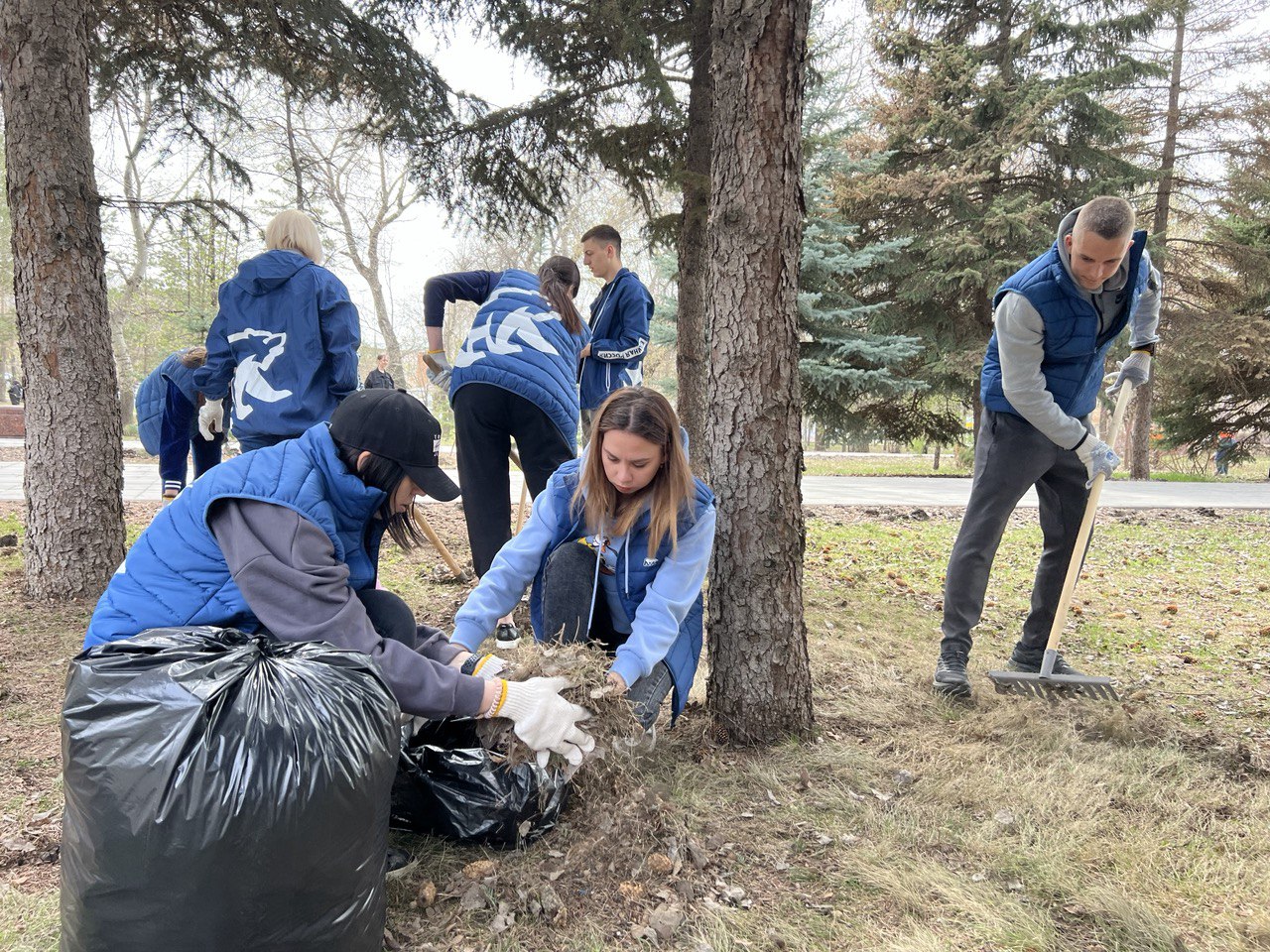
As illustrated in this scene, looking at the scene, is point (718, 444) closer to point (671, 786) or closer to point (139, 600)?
point (671, 786)

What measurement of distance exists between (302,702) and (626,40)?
13.9ft

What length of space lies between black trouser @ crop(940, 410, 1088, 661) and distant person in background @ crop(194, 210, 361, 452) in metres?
2.49

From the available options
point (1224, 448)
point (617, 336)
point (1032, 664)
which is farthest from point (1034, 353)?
point (1224, 448)

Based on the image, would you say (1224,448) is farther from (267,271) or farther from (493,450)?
(267,271)

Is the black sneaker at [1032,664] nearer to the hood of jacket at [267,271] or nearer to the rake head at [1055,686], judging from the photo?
the rake head at [1055,686]

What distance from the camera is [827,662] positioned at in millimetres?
3246

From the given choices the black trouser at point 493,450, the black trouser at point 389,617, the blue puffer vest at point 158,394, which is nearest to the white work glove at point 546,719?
the black trouser at point 389,617

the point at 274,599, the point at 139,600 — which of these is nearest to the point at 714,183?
the point at 274,599

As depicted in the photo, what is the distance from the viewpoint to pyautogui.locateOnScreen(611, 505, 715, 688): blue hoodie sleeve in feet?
6.74

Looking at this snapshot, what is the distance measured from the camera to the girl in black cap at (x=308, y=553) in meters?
1.55

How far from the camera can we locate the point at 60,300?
3.51 meters

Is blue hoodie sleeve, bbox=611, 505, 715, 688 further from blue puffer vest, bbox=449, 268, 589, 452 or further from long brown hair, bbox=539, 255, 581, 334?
long brown hair, bbox=539, 255, 581, 334

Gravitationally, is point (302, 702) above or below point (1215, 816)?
above

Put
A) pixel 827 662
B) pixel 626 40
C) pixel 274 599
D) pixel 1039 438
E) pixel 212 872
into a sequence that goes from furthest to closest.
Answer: pixel 626 40 → pixel 827 662 → pixel 1039 438 → pixel 274 599 → pixel 212 872
